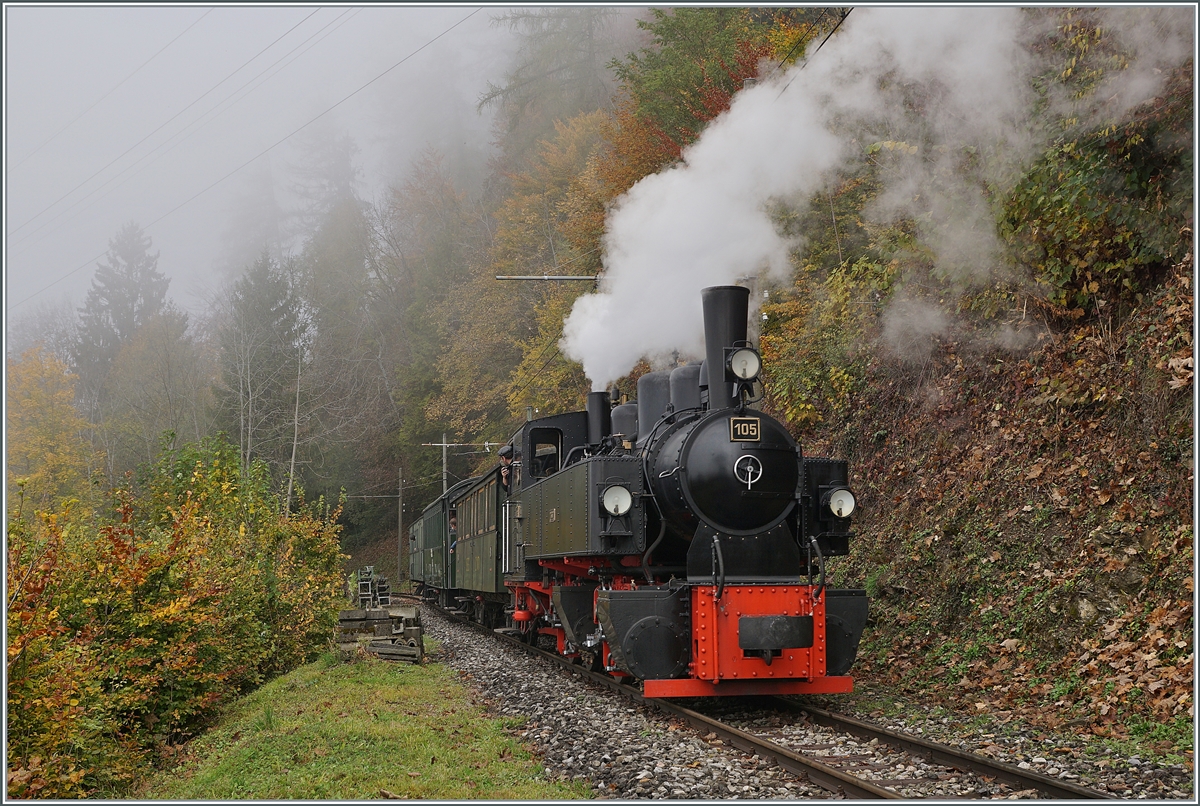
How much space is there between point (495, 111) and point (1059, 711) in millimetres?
41924

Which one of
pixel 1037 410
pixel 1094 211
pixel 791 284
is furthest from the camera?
pixel 791 284

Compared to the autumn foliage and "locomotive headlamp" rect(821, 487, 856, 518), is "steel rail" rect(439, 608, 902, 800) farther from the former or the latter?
the autumn foliage

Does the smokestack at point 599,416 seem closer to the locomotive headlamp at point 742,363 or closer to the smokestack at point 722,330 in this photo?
the smokestack at point 722,330

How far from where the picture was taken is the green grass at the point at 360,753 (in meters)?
5.61

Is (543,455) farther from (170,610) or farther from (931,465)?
(931,465)

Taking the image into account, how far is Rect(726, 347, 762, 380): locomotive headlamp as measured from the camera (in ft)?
25.9

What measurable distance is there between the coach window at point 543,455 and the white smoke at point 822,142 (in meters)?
1.73

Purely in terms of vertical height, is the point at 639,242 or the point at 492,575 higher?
the point at 639,242

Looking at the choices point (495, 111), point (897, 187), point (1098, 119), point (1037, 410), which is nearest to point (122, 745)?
point (1037, 410)

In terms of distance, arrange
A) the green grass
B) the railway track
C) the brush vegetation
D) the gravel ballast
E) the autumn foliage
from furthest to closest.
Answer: the brush vegetation
the autumn foliage
the green grass
the gravel ballast
the railway track

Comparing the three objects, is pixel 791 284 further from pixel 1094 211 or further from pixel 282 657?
pixel 282 657

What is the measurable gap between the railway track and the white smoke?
14.3 feet

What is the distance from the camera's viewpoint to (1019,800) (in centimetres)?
476

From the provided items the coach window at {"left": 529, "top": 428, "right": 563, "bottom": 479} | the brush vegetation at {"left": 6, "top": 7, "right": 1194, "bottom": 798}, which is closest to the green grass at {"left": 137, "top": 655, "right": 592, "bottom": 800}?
the brush vegetation at {"left": 6, "top": 7, "right": 1194, "bottom": 798}
